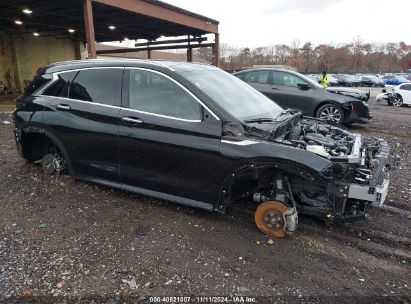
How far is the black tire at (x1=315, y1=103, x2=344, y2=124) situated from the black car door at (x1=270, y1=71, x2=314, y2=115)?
0.95ft

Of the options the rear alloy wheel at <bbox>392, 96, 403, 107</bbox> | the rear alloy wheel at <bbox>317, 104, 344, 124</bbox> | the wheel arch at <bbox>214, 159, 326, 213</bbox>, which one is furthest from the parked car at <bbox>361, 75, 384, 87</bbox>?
the wheel arch at <bbox>214, 159, 326, 213</bbox>

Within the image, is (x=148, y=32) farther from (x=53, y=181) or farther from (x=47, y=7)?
(x=53, y=181)

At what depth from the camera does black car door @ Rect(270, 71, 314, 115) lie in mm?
9070

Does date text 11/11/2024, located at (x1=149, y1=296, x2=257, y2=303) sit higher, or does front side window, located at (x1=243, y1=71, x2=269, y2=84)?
front side window, located at (x1=243, y1=71, x2=269, y2=84)

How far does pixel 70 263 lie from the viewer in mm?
3020

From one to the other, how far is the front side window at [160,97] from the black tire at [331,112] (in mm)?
6378

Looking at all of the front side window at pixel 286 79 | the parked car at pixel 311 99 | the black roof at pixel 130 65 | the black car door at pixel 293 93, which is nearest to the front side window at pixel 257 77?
the parked car at pixel 311 99

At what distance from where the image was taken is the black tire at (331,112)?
29.5 feet

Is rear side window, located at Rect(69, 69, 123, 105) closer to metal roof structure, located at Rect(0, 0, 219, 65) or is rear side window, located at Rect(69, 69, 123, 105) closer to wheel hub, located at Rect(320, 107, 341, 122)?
wheel hub, located at Rect(320, 107, 341, 122)

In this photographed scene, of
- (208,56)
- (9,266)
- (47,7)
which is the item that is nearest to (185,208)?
(9,266)

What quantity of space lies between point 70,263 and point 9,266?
0.53 metres

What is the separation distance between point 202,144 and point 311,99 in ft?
21.1

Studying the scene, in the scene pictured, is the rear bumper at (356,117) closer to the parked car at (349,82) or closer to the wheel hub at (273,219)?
the wheel hub at (273,219)

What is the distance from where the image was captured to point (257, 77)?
9.53 metres
